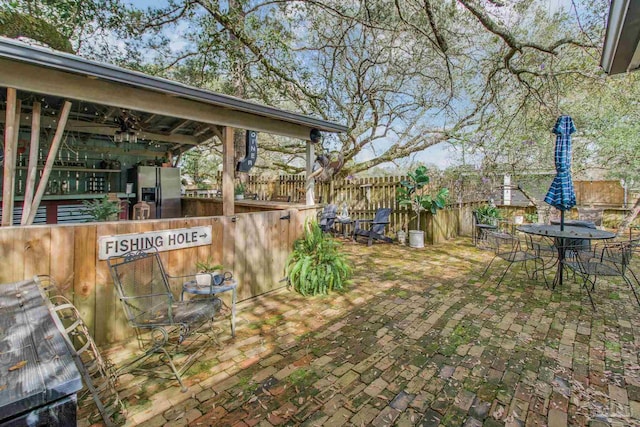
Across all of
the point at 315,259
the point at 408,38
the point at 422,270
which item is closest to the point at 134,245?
the point at 315,259

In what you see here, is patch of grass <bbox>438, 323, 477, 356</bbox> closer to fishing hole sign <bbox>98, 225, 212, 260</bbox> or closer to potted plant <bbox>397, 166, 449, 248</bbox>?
fishing hole sign <bbox>98, 225, 212, 260</bbox>

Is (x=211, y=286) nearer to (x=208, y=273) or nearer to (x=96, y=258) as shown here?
(x=208, y=273)

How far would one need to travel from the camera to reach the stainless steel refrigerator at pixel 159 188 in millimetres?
7336

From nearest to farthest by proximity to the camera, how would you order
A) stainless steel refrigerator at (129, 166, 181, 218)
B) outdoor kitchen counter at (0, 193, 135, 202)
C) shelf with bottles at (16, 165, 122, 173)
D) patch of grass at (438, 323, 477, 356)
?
1. patch of grass at (438, 323, 477, 356)
2. outdoor kitchen counter at (0, 193, 135, 202)
3. shelf with bottles at (16, 165, 122, 173)
4. stainless steel refrigerator at (129, 166, 181, 218)

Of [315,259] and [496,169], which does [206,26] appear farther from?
[496,169]

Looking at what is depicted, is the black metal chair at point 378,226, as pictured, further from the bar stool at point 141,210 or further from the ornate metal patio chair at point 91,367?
the ornate metal patio chair at point 91,367

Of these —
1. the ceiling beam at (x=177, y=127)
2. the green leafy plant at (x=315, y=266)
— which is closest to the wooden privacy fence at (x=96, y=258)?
the green leafy plant at (x=315, y=266)

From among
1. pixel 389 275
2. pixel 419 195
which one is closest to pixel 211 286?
pixel 389 275

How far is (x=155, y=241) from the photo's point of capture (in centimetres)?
326

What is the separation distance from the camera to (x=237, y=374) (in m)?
2.54

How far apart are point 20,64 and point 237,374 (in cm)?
307

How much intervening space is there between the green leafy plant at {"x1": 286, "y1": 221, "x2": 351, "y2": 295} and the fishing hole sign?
141cm

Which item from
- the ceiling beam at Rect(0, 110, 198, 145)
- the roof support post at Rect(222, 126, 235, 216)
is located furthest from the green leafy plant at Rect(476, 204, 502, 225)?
the ceiling beam at Rect(0, 110, 198, 145)

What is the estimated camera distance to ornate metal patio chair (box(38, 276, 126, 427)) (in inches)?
71.8
